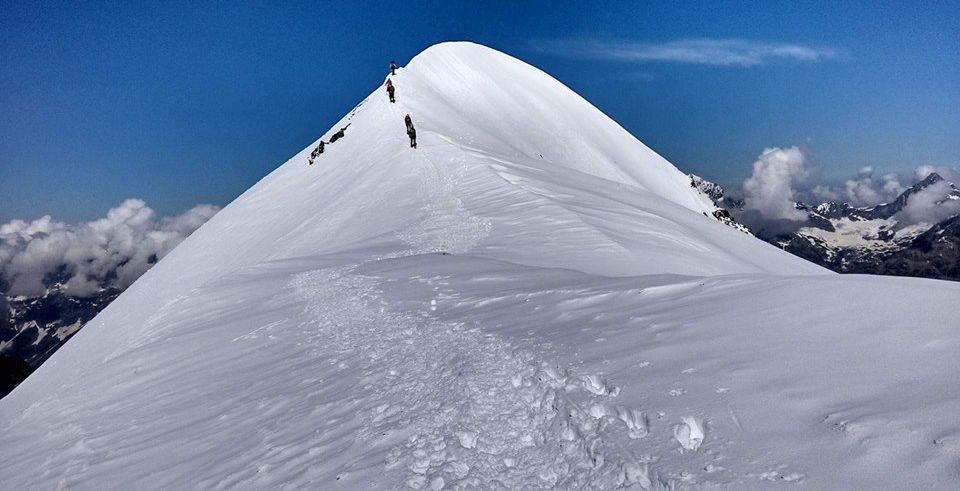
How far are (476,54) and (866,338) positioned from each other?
77.1 metres

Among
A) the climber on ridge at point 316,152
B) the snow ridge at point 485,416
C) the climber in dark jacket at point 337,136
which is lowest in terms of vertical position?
the snow ridge at point 485,416

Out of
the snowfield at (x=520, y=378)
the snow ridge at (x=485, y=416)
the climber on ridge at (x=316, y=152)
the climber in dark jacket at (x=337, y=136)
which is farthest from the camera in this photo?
the climber in dark jacket at (x=337, y=136)

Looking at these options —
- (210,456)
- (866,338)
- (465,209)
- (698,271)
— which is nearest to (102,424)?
(210,456)

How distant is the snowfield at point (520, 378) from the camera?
5.36m

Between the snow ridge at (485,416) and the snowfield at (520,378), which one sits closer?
the snowfield at (520,378)

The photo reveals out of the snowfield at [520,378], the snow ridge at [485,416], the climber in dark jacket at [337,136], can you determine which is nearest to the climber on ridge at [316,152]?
the climber in dark jacket at [337,136]

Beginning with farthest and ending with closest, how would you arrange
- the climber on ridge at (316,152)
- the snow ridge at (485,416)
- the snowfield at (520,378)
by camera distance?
the climber on ridge at (316,152) < the snow ridge at (485,416) < the snowfield at (520,378)

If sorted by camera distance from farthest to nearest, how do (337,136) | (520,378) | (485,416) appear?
(337,136) → (520,378) → (485,416)

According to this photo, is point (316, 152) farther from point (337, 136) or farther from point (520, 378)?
point (520, 378)

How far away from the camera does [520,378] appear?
7.87m

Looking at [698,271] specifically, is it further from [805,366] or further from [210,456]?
[210,456]

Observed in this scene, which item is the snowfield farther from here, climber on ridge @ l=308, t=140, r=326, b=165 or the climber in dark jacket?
the climber in dark jacket

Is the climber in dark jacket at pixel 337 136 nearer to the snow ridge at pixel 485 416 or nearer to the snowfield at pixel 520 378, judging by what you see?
the snowfield at pixel 520 378

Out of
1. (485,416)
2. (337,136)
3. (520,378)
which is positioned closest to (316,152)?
(337,136)
